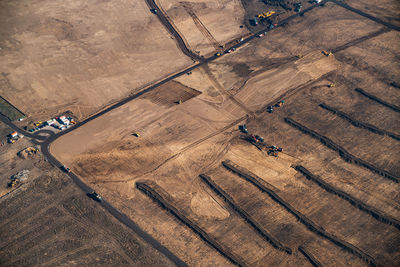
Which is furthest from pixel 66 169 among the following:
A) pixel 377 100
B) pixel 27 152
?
pixel 377 100

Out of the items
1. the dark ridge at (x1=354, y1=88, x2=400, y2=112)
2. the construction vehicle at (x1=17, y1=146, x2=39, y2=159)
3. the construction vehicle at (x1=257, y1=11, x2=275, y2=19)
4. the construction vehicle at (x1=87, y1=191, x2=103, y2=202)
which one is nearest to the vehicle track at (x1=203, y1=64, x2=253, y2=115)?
the dark ridge at (x1=354, y1=88, x2=400, y2=112)

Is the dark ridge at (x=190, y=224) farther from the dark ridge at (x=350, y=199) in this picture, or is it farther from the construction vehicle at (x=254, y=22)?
the construction vehicle at (x=254, y=22)

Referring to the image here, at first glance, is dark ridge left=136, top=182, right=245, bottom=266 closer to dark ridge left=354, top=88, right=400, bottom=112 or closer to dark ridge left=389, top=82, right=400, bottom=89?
dark ridge left=354, top=88, right=400, bottom=112

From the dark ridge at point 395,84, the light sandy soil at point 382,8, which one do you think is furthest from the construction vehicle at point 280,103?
the light sandy soil at point 382,8

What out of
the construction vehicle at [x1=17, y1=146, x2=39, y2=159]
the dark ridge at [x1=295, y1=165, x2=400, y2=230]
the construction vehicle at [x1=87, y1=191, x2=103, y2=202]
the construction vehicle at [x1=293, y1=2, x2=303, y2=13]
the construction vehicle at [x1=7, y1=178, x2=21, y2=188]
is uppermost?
the construction vehicle at [x1=17, y1=146, x2=39, y2=159]

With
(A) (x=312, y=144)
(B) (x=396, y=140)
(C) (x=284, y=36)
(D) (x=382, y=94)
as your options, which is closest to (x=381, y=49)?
(D) (x=382, y=94)
